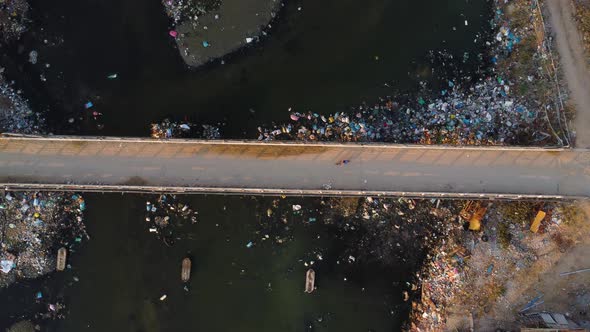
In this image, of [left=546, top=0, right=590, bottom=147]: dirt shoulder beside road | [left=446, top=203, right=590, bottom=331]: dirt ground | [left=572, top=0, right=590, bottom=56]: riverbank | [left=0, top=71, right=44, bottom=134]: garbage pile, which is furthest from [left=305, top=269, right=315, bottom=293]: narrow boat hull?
[left=572, top=0, right=590, bottom=56]: riverbank

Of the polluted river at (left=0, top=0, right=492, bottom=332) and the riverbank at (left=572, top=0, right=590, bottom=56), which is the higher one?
the riverbank at (left=572, top=0, right=590, bottom=56)

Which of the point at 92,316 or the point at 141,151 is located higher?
the point at 141,151

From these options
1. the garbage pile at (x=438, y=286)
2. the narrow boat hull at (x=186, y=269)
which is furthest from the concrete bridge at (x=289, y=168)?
the narrow boat hull at (x=186, y=269)

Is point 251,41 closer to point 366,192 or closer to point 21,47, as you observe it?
point 366,192

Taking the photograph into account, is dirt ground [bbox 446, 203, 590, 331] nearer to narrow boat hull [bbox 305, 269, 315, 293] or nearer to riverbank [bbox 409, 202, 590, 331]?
riverbank [bbox 409, 202, 590, 331]

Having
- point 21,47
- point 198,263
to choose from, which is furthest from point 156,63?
point 198,263

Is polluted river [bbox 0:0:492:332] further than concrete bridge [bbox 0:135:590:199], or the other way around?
polluted river [bbox 0:0:492:332]
